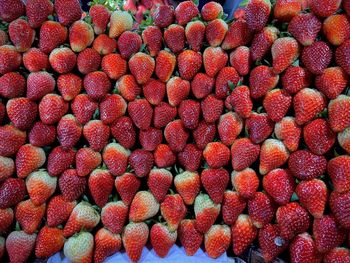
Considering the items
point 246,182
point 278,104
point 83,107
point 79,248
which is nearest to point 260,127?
point 278,104

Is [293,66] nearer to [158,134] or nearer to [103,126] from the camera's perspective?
[158,134]

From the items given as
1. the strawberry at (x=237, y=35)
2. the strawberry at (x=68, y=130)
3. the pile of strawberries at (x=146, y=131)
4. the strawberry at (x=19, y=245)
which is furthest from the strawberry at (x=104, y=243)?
the strawberry at (x=237, y=35)

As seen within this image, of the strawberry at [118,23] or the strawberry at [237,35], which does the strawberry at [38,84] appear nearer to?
the strawberry at [118,23]

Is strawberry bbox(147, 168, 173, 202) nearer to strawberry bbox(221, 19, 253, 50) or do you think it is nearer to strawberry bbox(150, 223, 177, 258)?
strawberry bbox(150, 223, 177, 258)

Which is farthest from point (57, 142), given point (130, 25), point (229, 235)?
point (229, 235)

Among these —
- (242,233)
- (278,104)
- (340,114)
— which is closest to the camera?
(340,114)

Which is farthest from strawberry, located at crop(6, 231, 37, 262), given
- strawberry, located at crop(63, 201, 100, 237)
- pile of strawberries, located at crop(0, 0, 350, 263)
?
strawberry, located at crop(63, 201, 100, 237)

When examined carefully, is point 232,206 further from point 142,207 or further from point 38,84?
point 38,84
